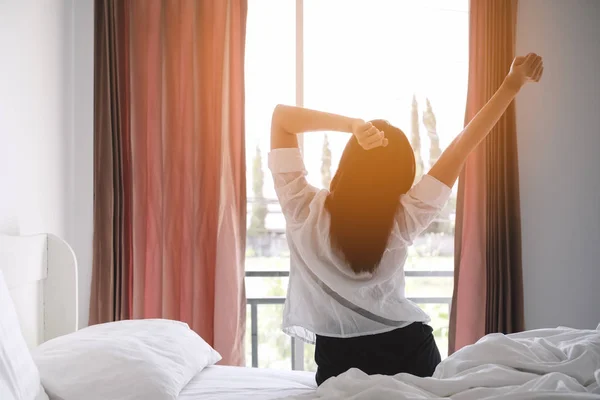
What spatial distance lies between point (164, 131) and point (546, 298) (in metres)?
2.11

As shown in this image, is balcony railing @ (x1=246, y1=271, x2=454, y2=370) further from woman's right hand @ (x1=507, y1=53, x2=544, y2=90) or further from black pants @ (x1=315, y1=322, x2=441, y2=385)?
woman's right hand @ (x1=507, y1=53, x2=544, y2=90)

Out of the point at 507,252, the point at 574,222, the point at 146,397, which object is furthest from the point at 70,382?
the point at 574,222

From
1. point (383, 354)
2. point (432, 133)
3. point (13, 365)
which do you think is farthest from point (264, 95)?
point (13, 365)

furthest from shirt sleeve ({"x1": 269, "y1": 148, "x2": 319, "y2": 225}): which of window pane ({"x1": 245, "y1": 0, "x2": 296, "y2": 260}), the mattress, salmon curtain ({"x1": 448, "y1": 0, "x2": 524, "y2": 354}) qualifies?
salmon curtain ({"x1": 448, "y1": 0, "x2": 524, "y2": 354})

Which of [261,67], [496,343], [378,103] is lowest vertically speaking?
[496,343]

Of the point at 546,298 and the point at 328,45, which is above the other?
the point at 328,45

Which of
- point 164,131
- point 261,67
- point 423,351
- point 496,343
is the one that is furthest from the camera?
point 261,67

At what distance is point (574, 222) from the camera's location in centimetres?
283

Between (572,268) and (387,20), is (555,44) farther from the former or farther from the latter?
(572,268)

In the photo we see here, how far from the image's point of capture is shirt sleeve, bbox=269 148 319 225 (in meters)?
1.34

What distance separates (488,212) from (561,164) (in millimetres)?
505

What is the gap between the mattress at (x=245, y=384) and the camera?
1514 millimetres

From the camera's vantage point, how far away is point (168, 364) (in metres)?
1.49

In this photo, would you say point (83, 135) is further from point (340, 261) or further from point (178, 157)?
point (340, 261)
